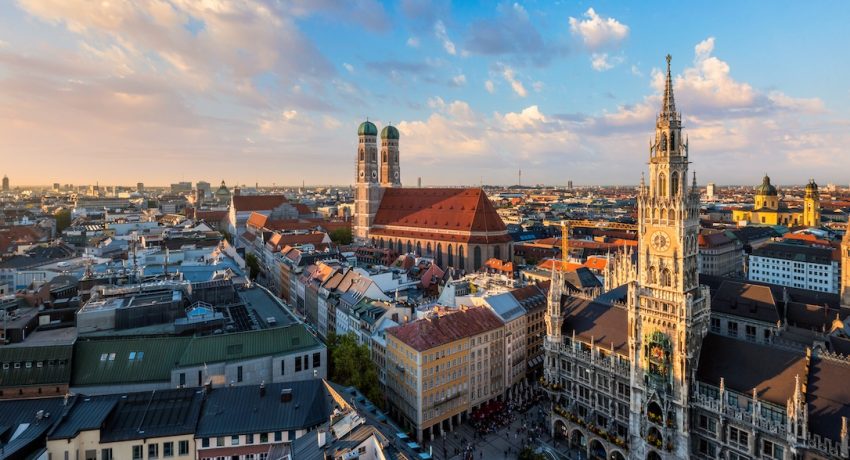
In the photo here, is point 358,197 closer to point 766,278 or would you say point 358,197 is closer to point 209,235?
point 209,235

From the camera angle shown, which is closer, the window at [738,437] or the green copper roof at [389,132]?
the window at [738,437]

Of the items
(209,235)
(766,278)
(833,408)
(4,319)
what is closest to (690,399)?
(833,408)

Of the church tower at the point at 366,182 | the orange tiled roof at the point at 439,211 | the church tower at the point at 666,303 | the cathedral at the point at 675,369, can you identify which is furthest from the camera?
the church tower at the point at 366,182

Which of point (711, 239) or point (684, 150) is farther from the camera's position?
point (711, 239)

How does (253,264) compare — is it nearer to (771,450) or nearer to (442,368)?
(442,368)

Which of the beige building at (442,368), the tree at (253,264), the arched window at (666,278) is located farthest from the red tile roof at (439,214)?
the arched window at (666,278)

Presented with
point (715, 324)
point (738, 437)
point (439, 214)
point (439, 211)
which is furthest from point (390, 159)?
point (738, 437)

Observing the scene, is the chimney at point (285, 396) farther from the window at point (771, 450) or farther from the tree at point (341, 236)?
the tree at point (341, 236)
